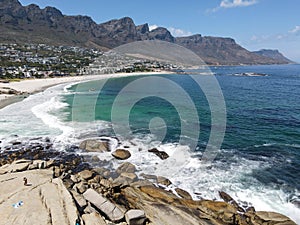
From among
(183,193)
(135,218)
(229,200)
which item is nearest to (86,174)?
(135,218)

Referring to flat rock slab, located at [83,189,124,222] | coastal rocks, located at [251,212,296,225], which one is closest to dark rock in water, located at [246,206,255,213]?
coastal rocks, located at [251,212,296,225]

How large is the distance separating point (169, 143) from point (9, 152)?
15873mm

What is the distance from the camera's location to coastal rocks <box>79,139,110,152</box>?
2133cm

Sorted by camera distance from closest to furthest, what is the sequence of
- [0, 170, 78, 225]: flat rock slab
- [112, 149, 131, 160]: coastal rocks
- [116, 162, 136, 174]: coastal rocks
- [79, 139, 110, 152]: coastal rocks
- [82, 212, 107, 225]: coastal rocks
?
[0, 170, 78, 225]: flat rock slab
[82, 212, 107, 225]: coastal rocks
[116, 162, 136, 174]: coastal rocks
[112, 149, 131, 160]: coastal rocks
[79, 139, 110, 152]: coastal rocks

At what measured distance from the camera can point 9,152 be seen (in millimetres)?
20203

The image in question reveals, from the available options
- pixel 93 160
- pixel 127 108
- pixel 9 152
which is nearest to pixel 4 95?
pixel 127 108

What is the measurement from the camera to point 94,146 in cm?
2166

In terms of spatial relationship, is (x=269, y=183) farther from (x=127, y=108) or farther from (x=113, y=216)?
(x=127, y=108)

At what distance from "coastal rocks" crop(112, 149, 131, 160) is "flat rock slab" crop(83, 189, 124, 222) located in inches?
296

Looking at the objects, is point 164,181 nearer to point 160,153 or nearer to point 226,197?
point 226,197

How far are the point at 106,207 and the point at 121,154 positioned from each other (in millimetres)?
8878

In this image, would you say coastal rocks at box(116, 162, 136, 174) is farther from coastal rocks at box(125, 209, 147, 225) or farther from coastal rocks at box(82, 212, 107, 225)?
coastal rocks at box(82, 212, 107, 225)

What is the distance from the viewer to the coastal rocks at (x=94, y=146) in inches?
840

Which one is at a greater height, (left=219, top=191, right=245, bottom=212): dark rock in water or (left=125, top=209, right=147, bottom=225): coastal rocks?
(left=125, top=209, right=147, bottom=225): coastal rocks
